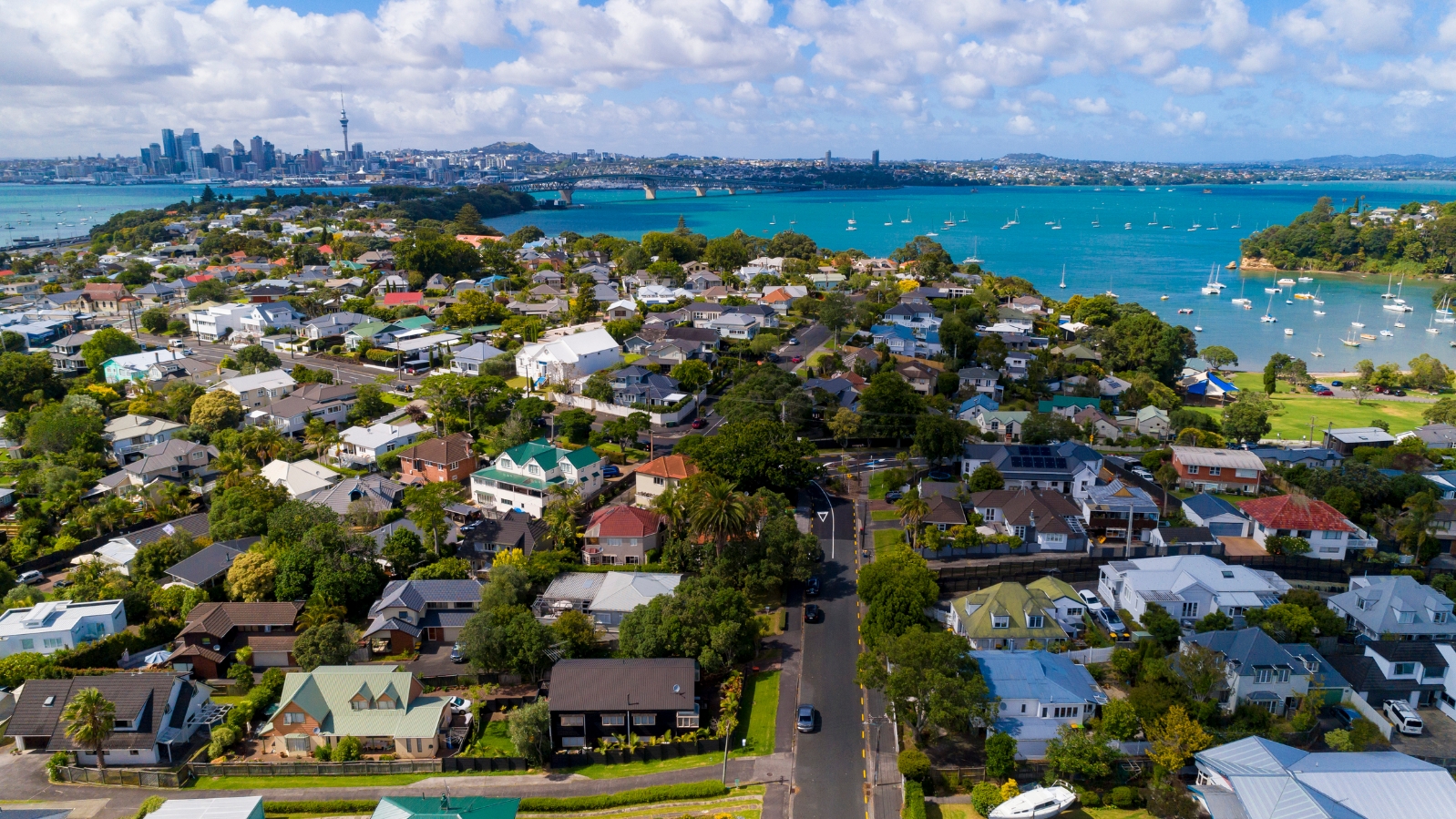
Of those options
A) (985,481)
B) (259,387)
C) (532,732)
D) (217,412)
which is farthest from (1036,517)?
(259,387)

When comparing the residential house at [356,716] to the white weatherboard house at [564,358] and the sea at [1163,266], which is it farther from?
the sea at [1163,266]

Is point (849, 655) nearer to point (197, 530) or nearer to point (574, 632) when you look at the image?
point (574, 632)

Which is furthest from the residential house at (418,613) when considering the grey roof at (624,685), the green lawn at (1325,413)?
the green lawn at (1325,413)

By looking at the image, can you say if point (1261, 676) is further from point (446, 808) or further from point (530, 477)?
point (530, 477)

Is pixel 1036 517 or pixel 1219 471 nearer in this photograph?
pixel 1036 517

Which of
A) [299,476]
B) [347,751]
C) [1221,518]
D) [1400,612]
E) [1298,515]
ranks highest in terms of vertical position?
[1298,515]

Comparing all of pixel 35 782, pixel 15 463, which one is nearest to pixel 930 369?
pixel 35 782

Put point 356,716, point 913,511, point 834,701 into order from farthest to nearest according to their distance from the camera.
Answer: point 913,511, point 834,701, point 356,716
